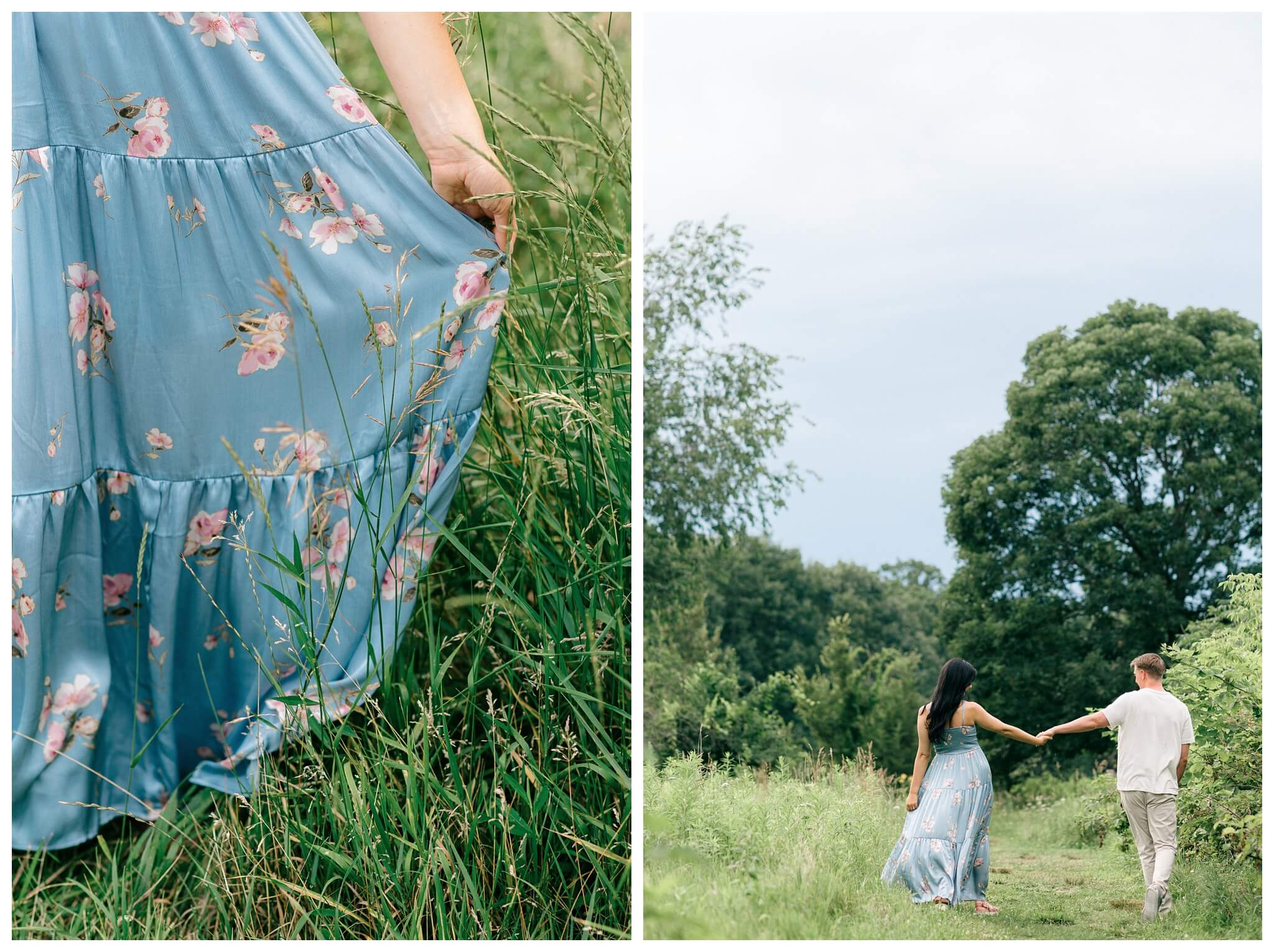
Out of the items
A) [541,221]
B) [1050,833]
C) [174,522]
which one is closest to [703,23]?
[541,221]

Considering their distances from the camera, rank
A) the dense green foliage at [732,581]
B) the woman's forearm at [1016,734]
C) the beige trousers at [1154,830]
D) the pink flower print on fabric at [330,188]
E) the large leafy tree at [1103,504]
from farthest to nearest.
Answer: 1. the dense green foliage at [732,581]
2. the large leafy tree at [1103,504]
3. the woman's forearm at [1016,734]
4. the pink flower print on fabric at [330,188]
5. the beige trousers at [1154,830]

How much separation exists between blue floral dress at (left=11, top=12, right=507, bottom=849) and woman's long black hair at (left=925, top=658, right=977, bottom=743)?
124cm

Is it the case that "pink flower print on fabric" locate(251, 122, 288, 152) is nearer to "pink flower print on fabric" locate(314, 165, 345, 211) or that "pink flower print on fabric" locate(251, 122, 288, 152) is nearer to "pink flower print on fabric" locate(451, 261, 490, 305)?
"pink flower print on fabric" locate(314, 165, 345, 211)

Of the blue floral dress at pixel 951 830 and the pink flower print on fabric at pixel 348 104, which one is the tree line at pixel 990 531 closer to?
the blue floral dress at pixel 951 830

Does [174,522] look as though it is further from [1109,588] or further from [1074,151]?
[1109,588]

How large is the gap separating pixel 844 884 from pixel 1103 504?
1.37m

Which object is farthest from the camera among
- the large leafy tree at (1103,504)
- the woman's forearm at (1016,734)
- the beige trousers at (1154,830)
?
the large leafy tree at (1103,504)

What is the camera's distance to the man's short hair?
188 centimetres

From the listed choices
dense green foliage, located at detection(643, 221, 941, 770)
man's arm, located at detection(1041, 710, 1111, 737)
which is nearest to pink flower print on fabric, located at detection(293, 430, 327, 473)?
dense green foliage, located at detection(643, 221, 941, 770)

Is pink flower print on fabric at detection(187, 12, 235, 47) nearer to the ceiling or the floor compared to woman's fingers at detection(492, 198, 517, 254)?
nearer to the ceiling

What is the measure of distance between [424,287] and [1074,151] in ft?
5.13

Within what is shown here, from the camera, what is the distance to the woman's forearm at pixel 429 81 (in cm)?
188

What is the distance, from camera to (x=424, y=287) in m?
1.90

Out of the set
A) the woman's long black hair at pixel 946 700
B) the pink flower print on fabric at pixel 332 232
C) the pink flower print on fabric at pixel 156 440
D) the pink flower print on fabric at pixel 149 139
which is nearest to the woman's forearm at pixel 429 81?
the pink flower print on fabric at pixel 332 232
